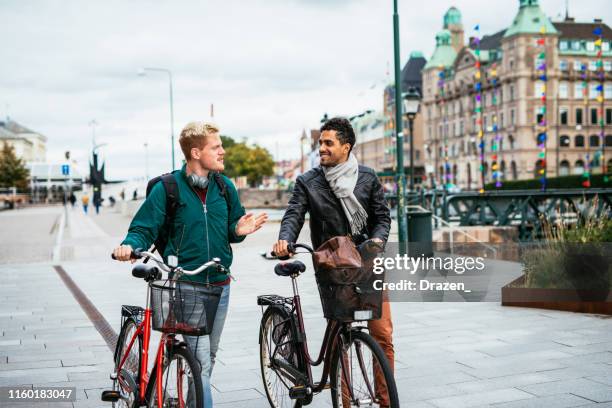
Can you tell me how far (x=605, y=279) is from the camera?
796 centimetres

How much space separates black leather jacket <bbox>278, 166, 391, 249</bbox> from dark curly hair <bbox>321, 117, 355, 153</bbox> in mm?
224

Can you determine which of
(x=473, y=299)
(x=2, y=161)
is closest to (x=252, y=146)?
(x=2, y=161)

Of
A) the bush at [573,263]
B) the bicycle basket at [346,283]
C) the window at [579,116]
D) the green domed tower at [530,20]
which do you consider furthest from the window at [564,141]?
the bicycle basket at [346,283]

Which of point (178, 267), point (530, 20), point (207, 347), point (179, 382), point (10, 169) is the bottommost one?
point (179, 382)

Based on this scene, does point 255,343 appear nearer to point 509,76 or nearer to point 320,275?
point 320,275

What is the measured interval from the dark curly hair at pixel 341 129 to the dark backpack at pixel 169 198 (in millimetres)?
700

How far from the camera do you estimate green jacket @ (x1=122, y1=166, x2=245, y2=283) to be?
3.90 m

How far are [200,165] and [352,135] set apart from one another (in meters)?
0.93

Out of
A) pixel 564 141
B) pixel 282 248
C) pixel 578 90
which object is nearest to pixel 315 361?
pixel 282 248

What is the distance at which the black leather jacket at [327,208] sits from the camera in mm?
4332

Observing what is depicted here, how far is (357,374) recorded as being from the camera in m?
3.94

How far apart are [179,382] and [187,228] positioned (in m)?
0.81

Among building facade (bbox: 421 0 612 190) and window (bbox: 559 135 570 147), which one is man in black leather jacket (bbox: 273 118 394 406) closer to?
building facade (bbox: 421 0 612 190)

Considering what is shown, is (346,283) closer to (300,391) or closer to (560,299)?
(300,391)
